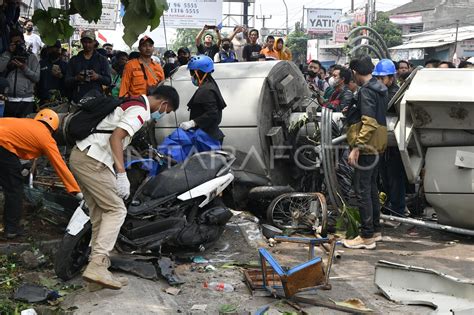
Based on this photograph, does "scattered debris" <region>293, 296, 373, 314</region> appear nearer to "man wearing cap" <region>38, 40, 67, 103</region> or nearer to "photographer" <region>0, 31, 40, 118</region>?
"photographer" <region>0, 31, 40, 118</region>

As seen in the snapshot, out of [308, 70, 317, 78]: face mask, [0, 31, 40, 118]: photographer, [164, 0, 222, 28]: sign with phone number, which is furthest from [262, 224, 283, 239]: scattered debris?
[164, 0, 222, 28]: sign with phone number

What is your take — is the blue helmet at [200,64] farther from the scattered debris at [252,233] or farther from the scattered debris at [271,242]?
the scattered debris at [271,242]

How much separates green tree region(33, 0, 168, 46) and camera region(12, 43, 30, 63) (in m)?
2.53

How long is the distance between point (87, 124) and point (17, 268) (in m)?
1.61

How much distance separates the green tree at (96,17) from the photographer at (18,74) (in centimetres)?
250

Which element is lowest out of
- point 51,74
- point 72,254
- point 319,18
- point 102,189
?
point 72,254

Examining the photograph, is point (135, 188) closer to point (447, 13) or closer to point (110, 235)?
point (110, 235)

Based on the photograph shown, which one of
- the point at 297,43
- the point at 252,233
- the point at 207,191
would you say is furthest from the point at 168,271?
the point at 297,43

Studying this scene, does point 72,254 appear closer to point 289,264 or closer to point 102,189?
point 102,189

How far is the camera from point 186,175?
226 inches

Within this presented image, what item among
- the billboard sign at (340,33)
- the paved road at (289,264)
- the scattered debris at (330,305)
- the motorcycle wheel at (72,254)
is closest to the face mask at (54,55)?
the paved road at (289,264)

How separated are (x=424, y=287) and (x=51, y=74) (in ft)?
20.8

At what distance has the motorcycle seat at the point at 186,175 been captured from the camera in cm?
562

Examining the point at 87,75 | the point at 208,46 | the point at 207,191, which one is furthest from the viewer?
the point at 208,46
